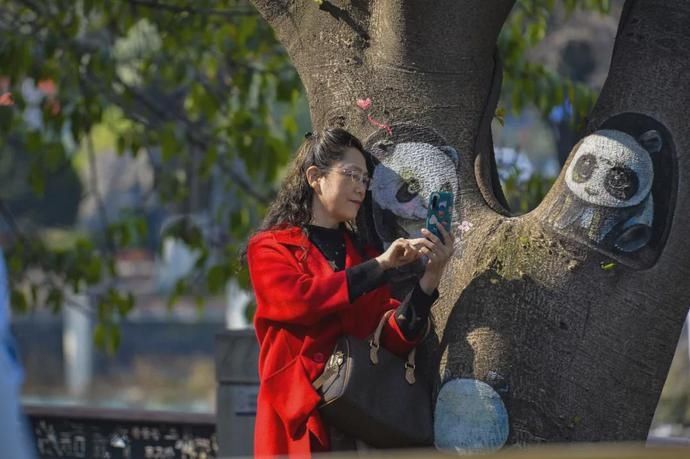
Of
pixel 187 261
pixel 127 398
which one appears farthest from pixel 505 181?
pixel 187 261

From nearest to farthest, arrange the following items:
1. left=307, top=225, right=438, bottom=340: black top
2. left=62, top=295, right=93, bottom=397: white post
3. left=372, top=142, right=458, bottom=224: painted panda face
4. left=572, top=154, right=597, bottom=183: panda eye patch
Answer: left=307, top=225, right=438, bottom=340: black top
left=572, top=154, right=597, bottom=183: panda eye patch
left=372, top=142, right=458, bottom=224: painted panda face
left=62, top=295, right=93, bottom=397: white post

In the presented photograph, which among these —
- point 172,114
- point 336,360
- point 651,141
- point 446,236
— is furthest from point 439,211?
point 172,114

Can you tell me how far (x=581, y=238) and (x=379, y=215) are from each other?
648mm

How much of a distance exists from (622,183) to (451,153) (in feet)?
1.81

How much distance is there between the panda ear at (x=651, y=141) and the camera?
3.95m

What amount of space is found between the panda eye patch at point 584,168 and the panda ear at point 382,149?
0.58m

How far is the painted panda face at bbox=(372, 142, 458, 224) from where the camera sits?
4164 millimetres

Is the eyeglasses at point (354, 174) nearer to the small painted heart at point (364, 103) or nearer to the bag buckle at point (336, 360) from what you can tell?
the small painted heart at point (364, 103)

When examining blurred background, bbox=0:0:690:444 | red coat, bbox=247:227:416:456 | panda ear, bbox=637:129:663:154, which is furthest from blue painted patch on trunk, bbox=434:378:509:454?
blurred background, bbox=0:0:690:444

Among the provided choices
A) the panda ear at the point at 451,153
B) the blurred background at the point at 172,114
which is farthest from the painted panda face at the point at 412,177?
the blurred background at the point at 172,114

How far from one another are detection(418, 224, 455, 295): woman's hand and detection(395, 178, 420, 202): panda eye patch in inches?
14.4

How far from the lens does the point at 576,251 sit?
3930 millimetres

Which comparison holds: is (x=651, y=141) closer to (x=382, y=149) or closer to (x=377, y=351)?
(x=382, y=149)

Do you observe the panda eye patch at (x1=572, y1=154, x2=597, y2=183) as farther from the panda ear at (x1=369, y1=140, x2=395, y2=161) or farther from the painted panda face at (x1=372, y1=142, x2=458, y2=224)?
the panda ear at (x1=369, y1=140, x2=395, y2=161)
